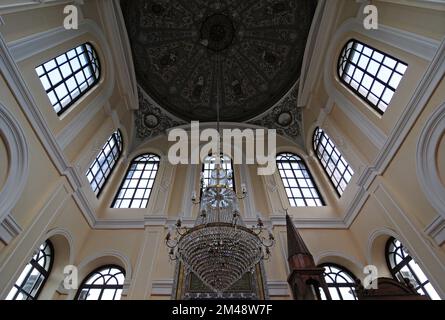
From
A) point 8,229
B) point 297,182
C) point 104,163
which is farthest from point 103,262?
point 297,182

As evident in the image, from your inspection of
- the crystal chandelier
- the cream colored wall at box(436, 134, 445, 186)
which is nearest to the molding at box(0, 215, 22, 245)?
the crystal chandelier

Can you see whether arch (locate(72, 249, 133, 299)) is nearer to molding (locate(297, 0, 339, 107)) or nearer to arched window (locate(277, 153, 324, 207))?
arched window (locate(277, 153, 324, 207))

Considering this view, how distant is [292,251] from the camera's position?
18.3 feet

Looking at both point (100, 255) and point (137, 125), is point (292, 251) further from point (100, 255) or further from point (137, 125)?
point (137, 125)

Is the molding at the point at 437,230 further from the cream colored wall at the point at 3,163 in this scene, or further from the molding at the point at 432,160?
the cream colored wall at the point at 3,163

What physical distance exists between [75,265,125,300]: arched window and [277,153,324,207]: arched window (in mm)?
→ 5250

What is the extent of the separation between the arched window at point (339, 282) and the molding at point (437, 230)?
7.23 feet

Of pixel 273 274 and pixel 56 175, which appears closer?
pixel 56 175

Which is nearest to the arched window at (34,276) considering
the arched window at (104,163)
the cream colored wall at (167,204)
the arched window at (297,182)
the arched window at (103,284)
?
the cream colored wall at (167,204)

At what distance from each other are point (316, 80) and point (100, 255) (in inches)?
326

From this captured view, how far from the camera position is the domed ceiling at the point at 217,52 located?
8953mm

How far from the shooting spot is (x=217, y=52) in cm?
998

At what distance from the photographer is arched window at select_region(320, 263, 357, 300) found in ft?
19.3

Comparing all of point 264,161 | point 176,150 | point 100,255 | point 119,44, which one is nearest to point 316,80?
point 264,161
